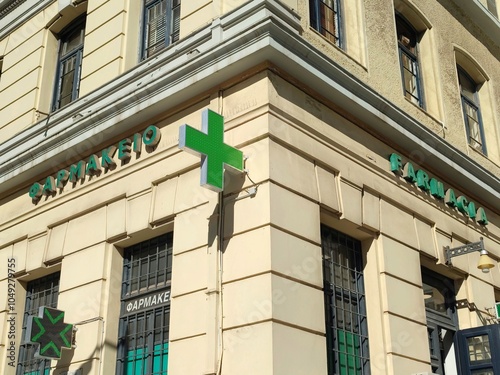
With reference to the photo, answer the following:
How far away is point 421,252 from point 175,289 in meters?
4.71

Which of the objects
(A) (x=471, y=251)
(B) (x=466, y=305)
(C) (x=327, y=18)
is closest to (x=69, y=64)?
(C) (x=327, y=18)

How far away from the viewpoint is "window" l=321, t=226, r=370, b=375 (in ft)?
34.4

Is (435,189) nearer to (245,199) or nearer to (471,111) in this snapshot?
(471,111)

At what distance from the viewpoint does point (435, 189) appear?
13336mm

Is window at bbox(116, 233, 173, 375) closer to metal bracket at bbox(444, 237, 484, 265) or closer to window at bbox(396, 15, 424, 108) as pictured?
metal bracket at bbox(444, 237, 484, 265)

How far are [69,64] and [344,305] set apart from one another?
8168 mm

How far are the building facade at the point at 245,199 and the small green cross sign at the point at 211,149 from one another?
0.04m

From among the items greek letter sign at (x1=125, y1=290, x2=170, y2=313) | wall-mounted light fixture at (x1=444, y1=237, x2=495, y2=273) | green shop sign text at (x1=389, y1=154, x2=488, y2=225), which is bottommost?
greek letter sign at (x1=125, y1=290, x2=170, y2=313)

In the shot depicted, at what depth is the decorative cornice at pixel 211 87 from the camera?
1047cm

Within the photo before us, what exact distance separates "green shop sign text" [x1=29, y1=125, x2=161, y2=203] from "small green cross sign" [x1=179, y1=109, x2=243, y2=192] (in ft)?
5.68

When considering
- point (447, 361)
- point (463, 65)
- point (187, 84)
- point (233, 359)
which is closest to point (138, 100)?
point (187, 84)

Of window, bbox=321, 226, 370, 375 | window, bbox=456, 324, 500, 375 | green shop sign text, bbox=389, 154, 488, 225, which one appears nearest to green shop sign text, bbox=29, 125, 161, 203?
window, bbox=321, 226, 370, 375

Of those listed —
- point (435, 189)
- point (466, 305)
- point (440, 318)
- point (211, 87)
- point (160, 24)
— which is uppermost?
point (160, 24)

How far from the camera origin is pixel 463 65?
17000 mm
